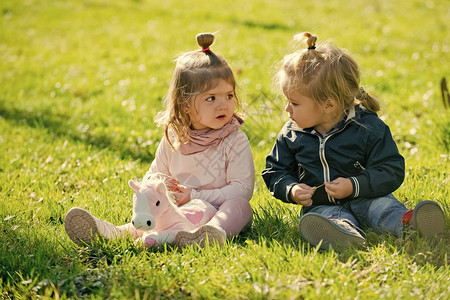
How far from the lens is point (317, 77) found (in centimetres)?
350

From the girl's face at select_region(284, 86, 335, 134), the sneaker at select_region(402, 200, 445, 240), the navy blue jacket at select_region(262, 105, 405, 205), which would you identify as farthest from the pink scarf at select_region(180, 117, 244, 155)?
the sneaker at select_region(402, 200, 445, 240)

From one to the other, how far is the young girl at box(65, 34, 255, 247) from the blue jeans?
558 millimetres

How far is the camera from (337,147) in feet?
11.7

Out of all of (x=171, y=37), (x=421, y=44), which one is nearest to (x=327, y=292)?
(x=421, y=44)

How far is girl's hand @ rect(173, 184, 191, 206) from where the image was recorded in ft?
12.4

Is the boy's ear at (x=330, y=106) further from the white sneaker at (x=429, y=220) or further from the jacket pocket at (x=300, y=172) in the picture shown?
the white sneaker at (x=429, y=220)

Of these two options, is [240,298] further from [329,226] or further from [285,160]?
[285,160]

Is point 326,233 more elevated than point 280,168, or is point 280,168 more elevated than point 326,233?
point 280,168

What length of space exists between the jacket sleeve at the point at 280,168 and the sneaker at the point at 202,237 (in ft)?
1.88

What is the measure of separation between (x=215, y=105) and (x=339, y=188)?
1.02m

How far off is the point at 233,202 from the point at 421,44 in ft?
25.5

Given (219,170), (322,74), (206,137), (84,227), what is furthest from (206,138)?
(84,227)

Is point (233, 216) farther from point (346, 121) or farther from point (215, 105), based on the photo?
point (346, 121)

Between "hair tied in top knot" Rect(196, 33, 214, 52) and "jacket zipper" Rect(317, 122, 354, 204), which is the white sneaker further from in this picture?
"hair tied in top knot" Rect(196, 33, 214, 52)
